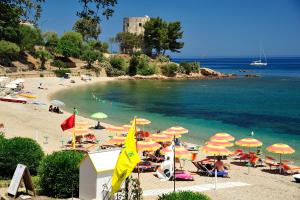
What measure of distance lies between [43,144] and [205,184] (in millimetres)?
11721

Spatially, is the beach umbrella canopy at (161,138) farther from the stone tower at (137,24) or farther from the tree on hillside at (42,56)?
the stone tower at (137,24)

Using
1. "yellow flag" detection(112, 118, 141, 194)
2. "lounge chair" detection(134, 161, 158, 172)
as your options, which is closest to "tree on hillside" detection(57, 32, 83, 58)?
"lounge chair" detection(134, 161, 158, 172)

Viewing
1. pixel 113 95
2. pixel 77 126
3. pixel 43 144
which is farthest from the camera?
pixel 113 95

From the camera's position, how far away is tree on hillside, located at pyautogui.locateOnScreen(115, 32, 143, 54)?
108m

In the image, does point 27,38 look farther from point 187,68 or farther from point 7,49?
point 187,68

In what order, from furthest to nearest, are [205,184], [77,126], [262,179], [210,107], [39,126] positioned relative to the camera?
[210,107] < [39,126] < [77,126] < [262,179] < [205,184]

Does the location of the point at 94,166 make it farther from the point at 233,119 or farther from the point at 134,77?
the point at 134,77

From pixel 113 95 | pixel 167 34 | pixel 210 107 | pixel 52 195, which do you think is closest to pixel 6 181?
pixel 52 195

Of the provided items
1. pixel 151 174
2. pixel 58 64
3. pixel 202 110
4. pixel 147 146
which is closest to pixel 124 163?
pixel 151 174

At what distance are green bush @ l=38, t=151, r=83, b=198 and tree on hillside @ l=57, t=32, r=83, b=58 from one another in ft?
246

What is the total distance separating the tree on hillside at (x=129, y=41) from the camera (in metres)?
108

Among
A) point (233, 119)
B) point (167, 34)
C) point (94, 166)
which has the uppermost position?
point (167, 34)

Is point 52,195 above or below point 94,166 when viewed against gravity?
below

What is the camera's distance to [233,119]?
141 feet
